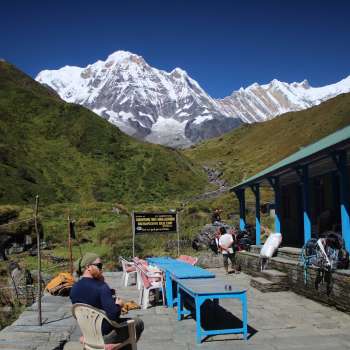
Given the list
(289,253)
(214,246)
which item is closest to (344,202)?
(289,253)

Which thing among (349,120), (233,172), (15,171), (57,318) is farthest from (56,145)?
(57,318)

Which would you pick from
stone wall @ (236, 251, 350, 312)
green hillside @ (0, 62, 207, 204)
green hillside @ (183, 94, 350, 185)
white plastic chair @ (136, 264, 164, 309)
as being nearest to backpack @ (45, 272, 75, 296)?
white plastic chair @ (136, 264, 164, 309)

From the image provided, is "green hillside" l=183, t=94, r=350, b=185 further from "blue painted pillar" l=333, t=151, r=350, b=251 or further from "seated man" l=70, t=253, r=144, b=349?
"seated man" l=70, t=253, r=144, b=349

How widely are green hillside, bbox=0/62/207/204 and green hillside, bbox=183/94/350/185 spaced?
504 inches

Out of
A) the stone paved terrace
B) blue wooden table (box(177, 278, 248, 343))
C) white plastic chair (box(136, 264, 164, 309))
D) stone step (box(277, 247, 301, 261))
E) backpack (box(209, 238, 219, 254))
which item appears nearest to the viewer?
the stone paved terrace

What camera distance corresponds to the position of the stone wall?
770 cm

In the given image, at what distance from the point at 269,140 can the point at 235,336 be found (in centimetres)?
9238

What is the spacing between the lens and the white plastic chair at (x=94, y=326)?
14.3 ft

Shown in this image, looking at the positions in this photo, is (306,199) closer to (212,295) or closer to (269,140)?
(212,295)

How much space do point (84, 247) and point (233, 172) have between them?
52779 millimetres

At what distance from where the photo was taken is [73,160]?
178ft

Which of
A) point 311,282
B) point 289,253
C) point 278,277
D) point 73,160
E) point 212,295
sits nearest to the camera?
point 212,295

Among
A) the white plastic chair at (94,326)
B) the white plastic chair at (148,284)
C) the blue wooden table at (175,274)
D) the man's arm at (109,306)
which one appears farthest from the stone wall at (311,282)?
the man's arm at (109,306)

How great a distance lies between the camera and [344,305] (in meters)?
7.69
